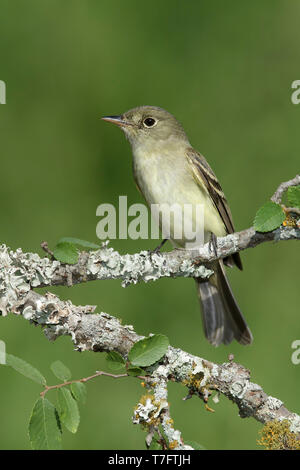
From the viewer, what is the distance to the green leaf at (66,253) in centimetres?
260

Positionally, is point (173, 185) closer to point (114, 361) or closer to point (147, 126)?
point (147, 126)

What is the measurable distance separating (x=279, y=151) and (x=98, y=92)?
129cm

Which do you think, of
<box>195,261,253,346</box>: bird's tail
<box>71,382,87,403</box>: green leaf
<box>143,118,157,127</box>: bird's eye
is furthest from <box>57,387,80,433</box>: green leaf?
<box>143,118,157,127</box>: bird's eye

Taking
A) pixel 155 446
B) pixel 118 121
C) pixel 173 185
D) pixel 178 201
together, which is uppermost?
pixel 118 121

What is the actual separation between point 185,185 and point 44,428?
2.07 m

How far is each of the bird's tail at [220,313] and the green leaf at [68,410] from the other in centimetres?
189

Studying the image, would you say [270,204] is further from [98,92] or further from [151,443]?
[98,92]

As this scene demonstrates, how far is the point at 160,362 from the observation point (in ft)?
8.13

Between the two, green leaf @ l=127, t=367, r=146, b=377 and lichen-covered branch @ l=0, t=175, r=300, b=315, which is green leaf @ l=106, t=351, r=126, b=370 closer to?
green leaf @ l=127, t=367, r=146, b=377

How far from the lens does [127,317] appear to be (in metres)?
4.04

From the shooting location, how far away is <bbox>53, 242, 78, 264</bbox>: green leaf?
8.52 ft

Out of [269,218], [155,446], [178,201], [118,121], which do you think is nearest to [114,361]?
[155,446]

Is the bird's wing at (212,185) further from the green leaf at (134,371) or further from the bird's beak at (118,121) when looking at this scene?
the green leaf at (134,371)

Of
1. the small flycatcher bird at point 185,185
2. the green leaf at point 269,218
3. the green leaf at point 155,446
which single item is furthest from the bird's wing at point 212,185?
the green leaf at point 155,446
